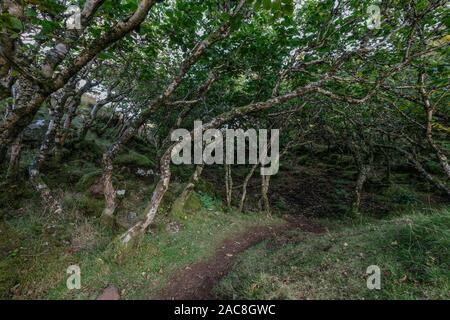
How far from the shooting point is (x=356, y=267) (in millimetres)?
4016

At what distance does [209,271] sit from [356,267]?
3.23 m

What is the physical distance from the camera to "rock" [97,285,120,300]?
4.03 metres

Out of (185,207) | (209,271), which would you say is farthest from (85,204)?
(209,271)

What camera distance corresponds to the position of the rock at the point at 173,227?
21.6 ft

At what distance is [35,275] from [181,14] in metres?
6.75

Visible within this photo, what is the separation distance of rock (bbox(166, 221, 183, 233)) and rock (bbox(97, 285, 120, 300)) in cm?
238

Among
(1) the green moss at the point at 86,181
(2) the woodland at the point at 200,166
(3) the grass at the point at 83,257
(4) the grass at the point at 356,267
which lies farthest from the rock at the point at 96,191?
(4) the grass at the point at 356,267

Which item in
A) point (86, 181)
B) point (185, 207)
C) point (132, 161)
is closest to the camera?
point (86, 181)

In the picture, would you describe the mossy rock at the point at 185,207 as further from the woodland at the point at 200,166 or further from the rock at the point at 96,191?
the rock at the point at 96,191

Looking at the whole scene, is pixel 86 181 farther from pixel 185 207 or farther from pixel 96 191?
pixel 185 207

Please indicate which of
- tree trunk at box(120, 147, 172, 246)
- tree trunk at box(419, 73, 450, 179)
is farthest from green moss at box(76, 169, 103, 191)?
tree trunk at box(419, 73, 450, 179)

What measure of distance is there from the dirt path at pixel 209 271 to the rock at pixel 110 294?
0.77 meters

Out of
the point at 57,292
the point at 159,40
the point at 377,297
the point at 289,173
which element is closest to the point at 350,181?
the point at 289,173

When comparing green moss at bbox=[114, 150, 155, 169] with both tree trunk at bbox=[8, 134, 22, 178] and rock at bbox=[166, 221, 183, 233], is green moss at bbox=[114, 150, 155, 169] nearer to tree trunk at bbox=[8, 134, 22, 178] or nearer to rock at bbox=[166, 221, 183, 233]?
tree trunk at bbox=[8, 134, 22, 178]
